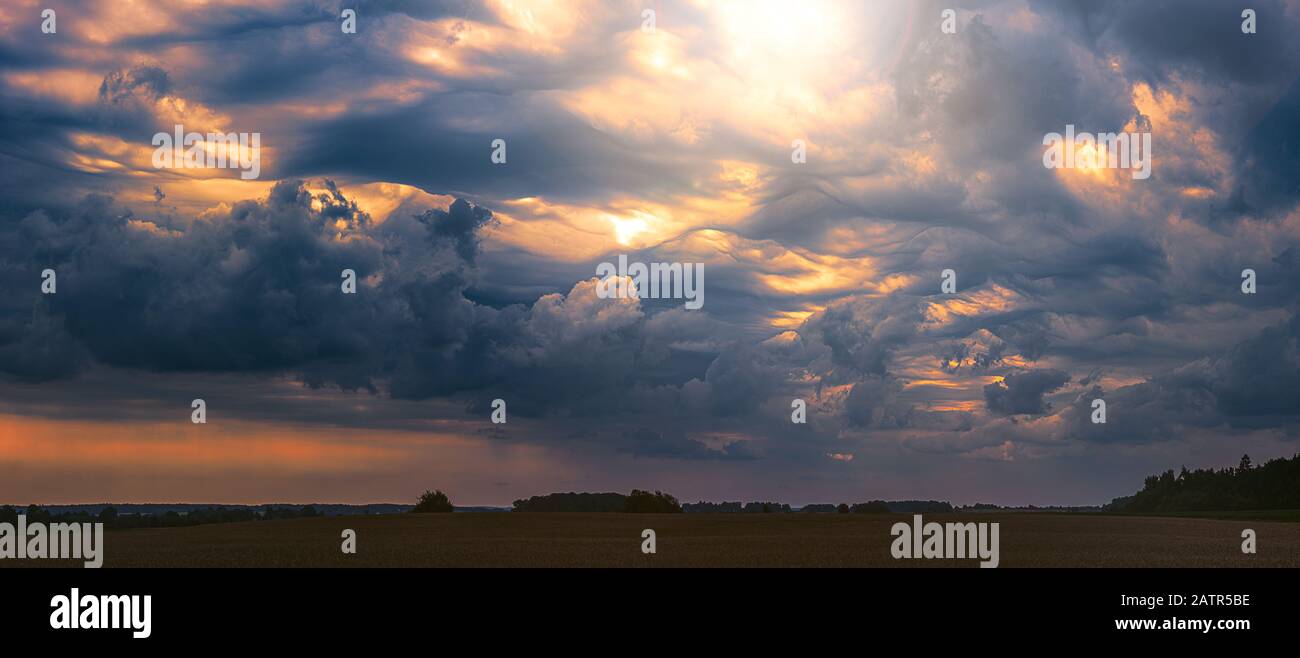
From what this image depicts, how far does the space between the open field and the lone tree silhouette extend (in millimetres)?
28326

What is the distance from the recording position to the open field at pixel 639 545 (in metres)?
63.0

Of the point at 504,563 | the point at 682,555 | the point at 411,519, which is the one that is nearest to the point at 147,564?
the point at 504,563

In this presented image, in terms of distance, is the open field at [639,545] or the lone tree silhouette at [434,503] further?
the lone tree silhouette at [434,503]

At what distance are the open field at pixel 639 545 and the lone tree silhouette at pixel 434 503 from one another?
1115 inches

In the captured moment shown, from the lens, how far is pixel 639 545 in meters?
80.7

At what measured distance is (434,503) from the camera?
6122 inches

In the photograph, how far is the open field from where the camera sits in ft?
207

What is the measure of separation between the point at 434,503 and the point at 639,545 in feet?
270

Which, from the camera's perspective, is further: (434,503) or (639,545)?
(434,503)
